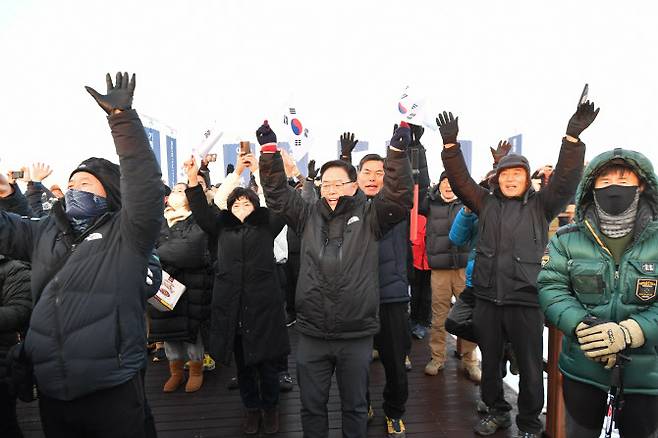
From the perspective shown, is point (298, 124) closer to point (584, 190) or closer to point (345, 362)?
point (345, 362)

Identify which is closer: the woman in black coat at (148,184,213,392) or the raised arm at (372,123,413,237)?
the raised arm at (372,123,413,237)

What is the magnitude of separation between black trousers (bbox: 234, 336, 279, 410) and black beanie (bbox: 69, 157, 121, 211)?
1753 mm

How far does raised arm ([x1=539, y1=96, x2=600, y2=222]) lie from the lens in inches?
111

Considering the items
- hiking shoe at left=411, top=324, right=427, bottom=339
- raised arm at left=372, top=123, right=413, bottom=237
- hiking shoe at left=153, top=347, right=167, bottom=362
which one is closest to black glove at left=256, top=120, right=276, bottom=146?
raised arm at left=372, top=123, right=413, bottom=237

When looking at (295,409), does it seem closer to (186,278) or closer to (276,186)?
(186,278)

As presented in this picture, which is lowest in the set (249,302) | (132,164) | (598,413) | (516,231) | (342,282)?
(598,413)

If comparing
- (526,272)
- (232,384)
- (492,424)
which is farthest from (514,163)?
(232,384)

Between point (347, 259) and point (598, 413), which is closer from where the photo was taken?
point (598, 413)

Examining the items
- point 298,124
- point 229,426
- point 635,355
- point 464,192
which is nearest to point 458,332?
point 464,192

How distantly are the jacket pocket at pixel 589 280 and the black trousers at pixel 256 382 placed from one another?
229cm

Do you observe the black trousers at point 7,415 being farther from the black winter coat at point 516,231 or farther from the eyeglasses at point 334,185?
the black winter coat at point 516,231

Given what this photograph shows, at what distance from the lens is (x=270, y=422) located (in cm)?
346

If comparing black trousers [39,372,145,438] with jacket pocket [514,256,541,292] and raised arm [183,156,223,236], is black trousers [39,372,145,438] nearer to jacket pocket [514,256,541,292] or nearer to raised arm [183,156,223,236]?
raised arm [183,156,223,236]

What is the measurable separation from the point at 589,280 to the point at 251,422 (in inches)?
108
